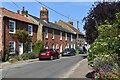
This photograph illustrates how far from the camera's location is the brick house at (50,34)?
150 ft

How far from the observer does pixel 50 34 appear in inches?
1957

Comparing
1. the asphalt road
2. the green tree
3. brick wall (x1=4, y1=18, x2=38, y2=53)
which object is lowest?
the asphalt road

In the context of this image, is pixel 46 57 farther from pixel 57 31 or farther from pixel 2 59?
pixel 57 31

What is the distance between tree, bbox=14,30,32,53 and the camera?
35.0 m

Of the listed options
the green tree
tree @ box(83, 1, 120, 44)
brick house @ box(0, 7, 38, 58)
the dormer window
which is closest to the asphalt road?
tree @ box(83, 1, 120, 44)

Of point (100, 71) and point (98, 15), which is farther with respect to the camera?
point (98, 15)

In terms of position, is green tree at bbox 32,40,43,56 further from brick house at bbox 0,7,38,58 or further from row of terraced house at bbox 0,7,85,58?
brick house at bbox 0,7,38,58

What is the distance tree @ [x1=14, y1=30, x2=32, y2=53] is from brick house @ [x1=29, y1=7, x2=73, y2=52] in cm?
660

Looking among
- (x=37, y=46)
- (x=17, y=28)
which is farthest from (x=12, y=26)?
(x=37, y=46)

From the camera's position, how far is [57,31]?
181ft

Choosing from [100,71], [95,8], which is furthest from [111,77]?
[95,8]

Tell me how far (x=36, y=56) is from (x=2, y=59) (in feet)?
27.5

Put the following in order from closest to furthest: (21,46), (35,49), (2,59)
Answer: (2,59) < (21,46) < (35,49)

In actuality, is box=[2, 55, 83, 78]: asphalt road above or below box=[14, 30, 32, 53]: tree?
below
